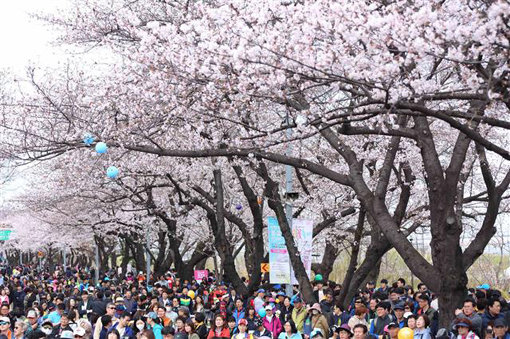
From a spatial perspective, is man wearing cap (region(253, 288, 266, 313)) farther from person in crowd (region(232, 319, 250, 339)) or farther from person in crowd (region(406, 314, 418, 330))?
person in crowd (region(406, 314, 418, 330))

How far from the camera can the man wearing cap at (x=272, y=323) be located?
1249 centimetres

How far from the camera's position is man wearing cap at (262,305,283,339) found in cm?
1249

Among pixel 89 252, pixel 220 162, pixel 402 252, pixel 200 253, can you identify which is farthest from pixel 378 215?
pixel 89 252

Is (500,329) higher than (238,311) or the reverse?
the reverse

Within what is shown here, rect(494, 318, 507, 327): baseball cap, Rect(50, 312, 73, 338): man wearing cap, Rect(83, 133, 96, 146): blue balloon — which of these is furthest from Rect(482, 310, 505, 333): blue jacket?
Rect(50, 312, 73, 338): man wearing cap

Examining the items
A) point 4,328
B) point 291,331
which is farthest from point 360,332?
point 4,328

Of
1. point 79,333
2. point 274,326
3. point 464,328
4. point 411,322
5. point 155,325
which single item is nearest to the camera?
point 464,328

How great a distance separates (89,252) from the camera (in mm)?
67938

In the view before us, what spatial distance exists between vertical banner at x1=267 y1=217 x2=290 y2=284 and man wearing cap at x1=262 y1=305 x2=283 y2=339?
114 centimetres

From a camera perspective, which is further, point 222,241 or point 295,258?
point 222,241

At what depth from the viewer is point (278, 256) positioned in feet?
45.9

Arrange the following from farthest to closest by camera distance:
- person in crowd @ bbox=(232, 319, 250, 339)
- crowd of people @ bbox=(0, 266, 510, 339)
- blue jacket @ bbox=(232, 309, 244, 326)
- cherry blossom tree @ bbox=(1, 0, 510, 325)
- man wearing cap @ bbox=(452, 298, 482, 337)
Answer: blue jacket @ bbox=(232, 309, 244, 326)
person in crowd @ bbox=(232, 319, 250, 339)
crowd of people @ bbox=(0, 266, 510, 339)
man wearing cap @ bbox=(452, 298, 482, 337)
cherry blossom tree @ bbox=(1, 0, 510, 325)

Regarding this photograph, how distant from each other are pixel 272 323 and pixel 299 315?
47 cm

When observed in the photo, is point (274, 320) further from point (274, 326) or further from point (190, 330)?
point (190, 330)
